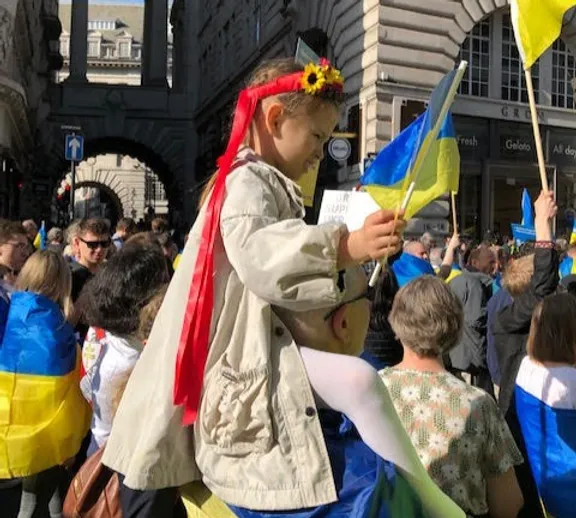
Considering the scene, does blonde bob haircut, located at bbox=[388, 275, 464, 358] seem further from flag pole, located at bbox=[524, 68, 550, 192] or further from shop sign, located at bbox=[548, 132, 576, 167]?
shop sign, located at bbox=[548, 132, 576, 167]

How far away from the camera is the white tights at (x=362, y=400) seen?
189 cm

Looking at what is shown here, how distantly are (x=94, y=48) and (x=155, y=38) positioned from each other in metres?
56.3

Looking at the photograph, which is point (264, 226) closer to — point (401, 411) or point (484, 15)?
point (401, 411)

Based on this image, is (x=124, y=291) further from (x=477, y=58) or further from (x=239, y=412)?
(x=477, y=58)

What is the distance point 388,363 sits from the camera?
4691mm

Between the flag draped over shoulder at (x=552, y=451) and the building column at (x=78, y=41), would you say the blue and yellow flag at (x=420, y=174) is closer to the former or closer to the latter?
the flag draped over shoulder at (x=552, y=451)

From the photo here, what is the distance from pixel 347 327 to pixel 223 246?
394 millimetres

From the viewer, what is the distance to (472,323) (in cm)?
728

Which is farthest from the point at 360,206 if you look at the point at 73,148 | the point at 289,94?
the point at 73,148

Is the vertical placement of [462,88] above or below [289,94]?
above

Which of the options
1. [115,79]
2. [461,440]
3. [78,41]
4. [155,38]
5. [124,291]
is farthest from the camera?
[115,79]

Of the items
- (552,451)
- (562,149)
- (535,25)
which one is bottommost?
(552,451)

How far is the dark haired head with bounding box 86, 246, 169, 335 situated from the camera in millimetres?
3842

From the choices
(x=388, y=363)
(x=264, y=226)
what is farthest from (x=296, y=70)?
(x=388, y=363)
